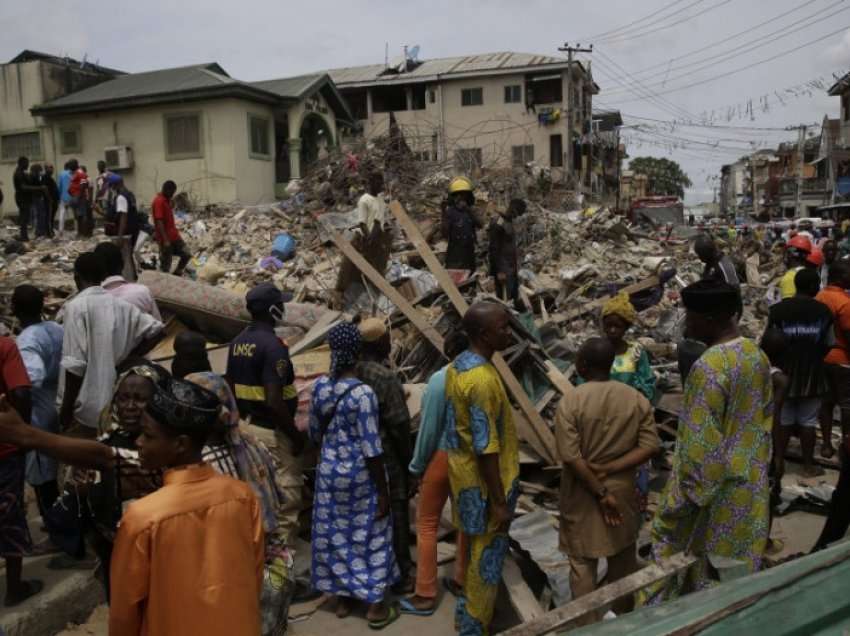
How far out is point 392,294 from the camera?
21.4 ft

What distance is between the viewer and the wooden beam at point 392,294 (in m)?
6.12

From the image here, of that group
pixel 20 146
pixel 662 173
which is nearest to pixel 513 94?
pixel 20 146

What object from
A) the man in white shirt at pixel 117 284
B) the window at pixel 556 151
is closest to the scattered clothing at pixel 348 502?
the man in white shirt at pixel 117 284

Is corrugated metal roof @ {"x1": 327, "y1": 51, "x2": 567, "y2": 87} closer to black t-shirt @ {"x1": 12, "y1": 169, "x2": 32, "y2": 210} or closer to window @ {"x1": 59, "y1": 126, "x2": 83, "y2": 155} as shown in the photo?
window @ {"x1": 59, "y1": 126, "x2": 83, "y2": 155}

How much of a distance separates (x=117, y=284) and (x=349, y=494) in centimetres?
198

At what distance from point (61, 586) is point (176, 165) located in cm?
1868

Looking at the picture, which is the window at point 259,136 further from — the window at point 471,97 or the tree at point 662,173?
the tree at point 662,173

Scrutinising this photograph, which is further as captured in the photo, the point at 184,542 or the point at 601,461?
the point at 601,461

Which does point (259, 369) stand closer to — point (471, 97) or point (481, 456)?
point (481, 456)

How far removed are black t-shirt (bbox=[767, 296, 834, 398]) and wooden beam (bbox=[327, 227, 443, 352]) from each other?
265 centimetres

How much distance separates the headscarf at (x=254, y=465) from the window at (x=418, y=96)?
32.7 m

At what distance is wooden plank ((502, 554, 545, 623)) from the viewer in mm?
3688

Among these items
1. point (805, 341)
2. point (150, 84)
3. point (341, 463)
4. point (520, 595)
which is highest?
point (150, 84)

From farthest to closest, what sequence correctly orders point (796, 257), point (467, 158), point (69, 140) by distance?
point (69, 140), point (467, 158), point (796, 257)
